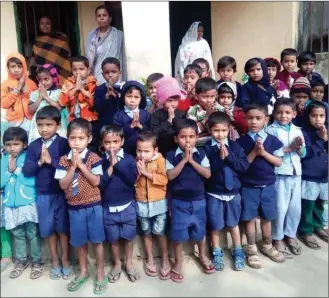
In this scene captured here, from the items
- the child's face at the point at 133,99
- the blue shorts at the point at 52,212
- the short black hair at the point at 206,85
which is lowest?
the blue shorts at the point at 52,212

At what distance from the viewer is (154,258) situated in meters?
3.11

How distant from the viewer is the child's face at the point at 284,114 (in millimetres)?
3020

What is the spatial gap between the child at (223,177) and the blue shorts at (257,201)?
0.08 meters

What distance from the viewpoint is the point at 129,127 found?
9.84 ft

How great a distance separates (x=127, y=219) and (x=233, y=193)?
780mm

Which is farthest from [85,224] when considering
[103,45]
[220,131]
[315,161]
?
[103,45]

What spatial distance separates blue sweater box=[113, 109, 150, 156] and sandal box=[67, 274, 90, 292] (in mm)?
970

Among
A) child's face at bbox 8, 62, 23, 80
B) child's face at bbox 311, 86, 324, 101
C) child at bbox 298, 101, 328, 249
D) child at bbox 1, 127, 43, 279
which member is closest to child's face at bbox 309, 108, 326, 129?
child at bbox 298, 101, 328, 249

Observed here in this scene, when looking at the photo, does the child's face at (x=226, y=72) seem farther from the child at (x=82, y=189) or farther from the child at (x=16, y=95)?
the child at (x=16, y=95)

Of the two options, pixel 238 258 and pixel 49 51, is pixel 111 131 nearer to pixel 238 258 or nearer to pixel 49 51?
pixel 238 258

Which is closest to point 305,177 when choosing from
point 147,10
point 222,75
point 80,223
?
point 222,75

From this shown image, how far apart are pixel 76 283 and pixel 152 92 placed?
5.47 ft

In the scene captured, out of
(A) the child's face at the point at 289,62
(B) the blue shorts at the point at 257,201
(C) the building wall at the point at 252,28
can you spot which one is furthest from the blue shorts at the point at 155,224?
(C) the building wall at the point at 252,28

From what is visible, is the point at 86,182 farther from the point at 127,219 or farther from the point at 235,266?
the point at 235,266
